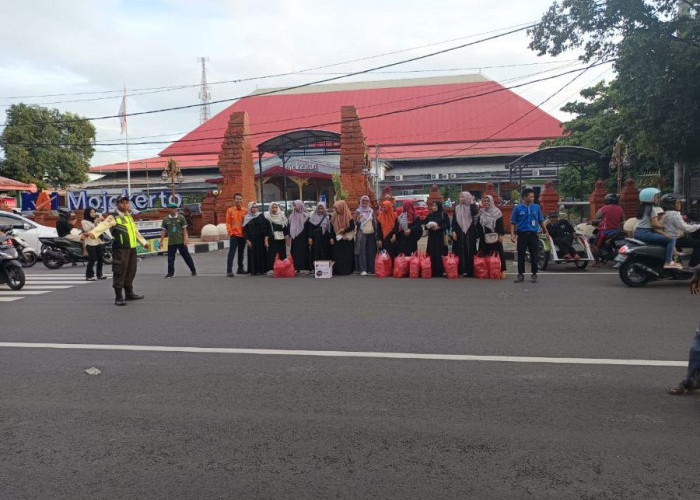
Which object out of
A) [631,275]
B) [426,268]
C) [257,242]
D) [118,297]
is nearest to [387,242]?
[426,268]

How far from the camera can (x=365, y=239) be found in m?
12.2

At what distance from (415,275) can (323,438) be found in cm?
807

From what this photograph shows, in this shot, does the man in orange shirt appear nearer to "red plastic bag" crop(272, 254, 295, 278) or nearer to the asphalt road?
"red plastic bag" crop(272, 254, 295, 278)

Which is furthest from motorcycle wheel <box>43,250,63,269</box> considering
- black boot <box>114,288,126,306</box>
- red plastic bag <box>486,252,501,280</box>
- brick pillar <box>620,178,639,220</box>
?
brick pillar <box>620,178,639,220</box>

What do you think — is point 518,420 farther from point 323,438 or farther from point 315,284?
point 315,284

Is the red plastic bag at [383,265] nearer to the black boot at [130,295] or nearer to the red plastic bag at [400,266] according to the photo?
the red plastic bag at [400,266]

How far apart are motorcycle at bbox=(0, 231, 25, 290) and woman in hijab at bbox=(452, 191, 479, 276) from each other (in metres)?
8.30

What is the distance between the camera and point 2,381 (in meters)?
5.00

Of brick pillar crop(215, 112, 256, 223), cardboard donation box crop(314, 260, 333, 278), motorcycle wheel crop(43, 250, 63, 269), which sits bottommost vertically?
cardboard donation box crop(314, 260, 333, 278)

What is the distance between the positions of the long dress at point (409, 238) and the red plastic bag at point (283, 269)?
7.38 ft

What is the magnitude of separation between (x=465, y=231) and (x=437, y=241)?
59 centimetres

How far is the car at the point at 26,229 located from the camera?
658 inches

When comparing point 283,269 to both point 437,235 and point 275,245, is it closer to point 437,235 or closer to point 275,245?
point 275,245

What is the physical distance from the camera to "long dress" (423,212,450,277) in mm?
11453
